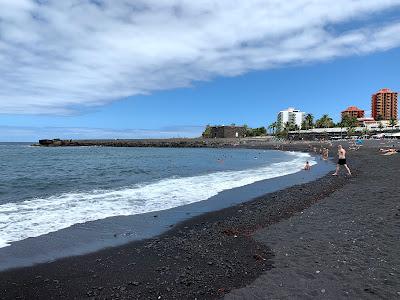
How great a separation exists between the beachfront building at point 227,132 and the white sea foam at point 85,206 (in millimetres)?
151887

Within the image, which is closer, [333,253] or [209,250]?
[333,253]

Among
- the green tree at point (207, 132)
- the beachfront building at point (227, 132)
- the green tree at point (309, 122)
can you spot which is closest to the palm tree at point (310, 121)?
the green tree at point (309, 122)

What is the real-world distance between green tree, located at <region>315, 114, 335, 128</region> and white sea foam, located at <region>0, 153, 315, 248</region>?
15239 centimetres

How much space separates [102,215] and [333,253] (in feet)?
27.7

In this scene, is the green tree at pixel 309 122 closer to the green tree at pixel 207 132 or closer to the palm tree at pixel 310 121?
the palm tree at pixel 310 121

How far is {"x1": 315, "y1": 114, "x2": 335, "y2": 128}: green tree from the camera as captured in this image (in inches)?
6289

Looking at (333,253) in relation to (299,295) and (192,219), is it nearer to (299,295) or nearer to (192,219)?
(299,295)

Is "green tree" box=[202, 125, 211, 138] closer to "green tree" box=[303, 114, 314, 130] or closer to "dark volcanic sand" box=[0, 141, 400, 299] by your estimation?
"green tree" box=[303, 114, 314, 130]

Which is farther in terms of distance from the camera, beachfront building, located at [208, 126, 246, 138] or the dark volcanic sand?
beachfront building, located at [208, 126, 246, 138]

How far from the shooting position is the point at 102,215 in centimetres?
1247

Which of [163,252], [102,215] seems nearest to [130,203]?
[102,215]

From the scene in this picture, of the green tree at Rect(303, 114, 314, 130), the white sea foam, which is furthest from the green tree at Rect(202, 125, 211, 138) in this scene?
the white sea foam

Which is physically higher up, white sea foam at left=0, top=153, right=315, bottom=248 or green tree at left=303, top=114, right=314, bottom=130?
green tree at left=303, top=114, right=314, bottom=130

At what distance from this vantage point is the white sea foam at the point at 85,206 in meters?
10.6
